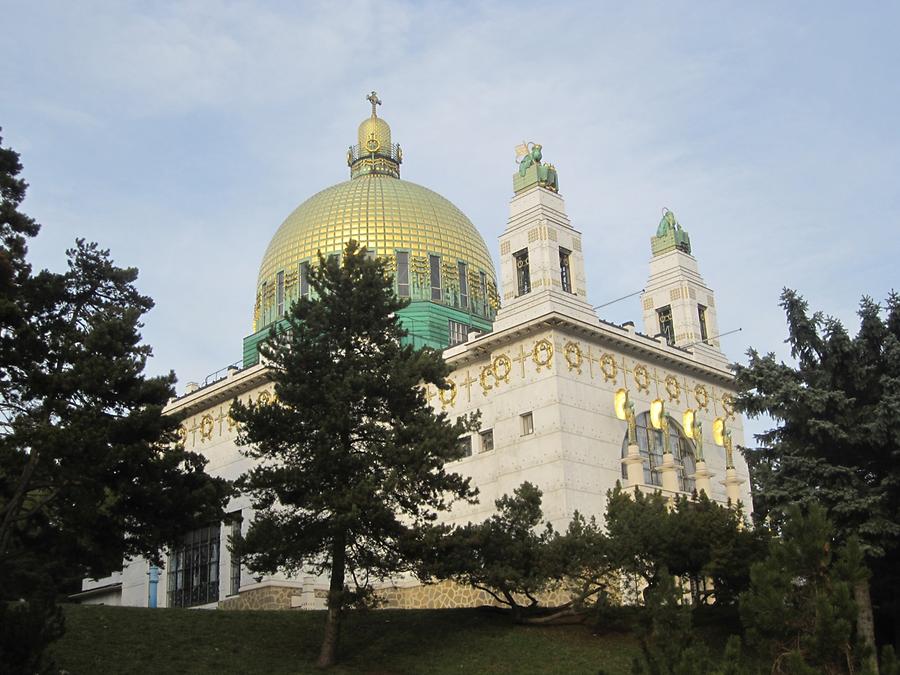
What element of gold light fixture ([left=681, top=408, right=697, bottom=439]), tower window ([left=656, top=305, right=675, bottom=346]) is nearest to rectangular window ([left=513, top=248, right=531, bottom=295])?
gold light fixture ([left=681, top=408, right=697, bottom=439])

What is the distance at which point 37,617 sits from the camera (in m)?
16.7

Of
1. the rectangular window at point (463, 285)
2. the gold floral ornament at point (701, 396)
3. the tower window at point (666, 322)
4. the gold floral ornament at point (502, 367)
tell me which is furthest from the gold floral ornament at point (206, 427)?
the gold floral ornament at point (701, 396)

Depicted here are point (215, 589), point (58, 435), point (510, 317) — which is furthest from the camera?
point (215, 589)

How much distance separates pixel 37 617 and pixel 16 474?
731 centimetres

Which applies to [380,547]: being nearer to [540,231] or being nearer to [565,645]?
[565,645]

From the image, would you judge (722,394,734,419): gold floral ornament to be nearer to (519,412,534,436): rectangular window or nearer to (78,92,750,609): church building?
(78,92,750,609): church building

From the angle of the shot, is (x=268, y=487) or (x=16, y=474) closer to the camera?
(x=16, y=474)

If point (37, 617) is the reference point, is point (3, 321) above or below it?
above

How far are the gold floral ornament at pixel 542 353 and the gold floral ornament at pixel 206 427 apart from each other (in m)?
15.9

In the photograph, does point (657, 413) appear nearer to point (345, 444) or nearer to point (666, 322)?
point (666, 322)

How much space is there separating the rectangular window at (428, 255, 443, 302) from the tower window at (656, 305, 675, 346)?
9.36m

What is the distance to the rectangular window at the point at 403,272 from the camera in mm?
46781

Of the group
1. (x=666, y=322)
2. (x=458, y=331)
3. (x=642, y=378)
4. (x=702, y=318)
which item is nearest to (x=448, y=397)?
(x=642, y=378)

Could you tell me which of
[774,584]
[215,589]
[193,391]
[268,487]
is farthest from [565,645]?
[193,391]
